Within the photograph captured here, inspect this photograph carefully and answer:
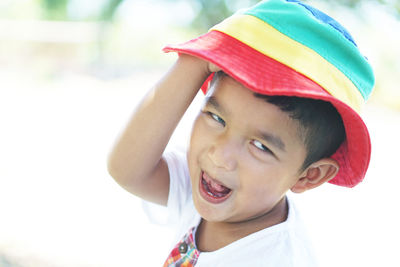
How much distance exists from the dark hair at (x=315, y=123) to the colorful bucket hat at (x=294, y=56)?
5 centimetres

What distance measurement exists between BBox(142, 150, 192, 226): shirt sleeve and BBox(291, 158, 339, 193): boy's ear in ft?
1.07

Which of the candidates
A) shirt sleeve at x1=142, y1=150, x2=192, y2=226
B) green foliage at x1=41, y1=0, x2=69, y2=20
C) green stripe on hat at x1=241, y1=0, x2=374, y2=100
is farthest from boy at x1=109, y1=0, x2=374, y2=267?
green foliage at x1=41, y1=0, x2=69, y2=20

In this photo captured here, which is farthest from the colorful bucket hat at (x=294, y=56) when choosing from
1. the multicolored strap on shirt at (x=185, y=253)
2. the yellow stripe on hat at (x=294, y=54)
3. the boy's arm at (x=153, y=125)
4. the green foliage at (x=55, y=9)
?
the green foliage at (x=55, y=9)

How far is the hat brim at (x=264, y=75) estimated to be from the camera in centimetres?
93

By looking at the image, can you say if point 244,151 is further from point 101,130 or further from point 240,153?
point 101,130

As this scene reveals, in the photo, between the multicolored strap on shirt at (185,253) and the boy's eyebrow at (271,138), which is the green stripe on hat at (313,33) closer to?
the boy's eyebrow at (271,138)

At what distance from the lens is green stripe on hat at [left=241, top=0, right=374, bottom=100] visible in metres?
1.01

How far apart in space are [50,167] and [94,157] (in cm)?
36

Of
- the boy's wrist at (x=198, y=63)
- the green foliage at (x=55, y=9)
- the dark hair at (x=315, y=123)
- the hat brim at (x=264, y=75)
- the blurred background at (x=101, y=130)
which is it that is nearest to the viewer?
the hat brim at (x=264, y=75)

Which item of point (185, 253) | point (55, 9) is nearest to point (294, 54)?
point (185, 253)

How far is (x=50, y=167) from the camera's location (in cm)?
320

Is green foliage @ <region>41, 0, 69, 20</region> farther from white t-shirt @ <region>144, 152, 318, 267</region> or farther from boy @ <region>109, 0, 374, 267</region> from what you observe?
white t-shirt @ <region>144, 152, 318, 267</region>

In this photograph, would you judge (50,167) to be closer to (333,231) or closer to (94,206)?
(94,206)

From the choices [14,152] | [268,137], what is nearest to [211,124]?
[268,137]
